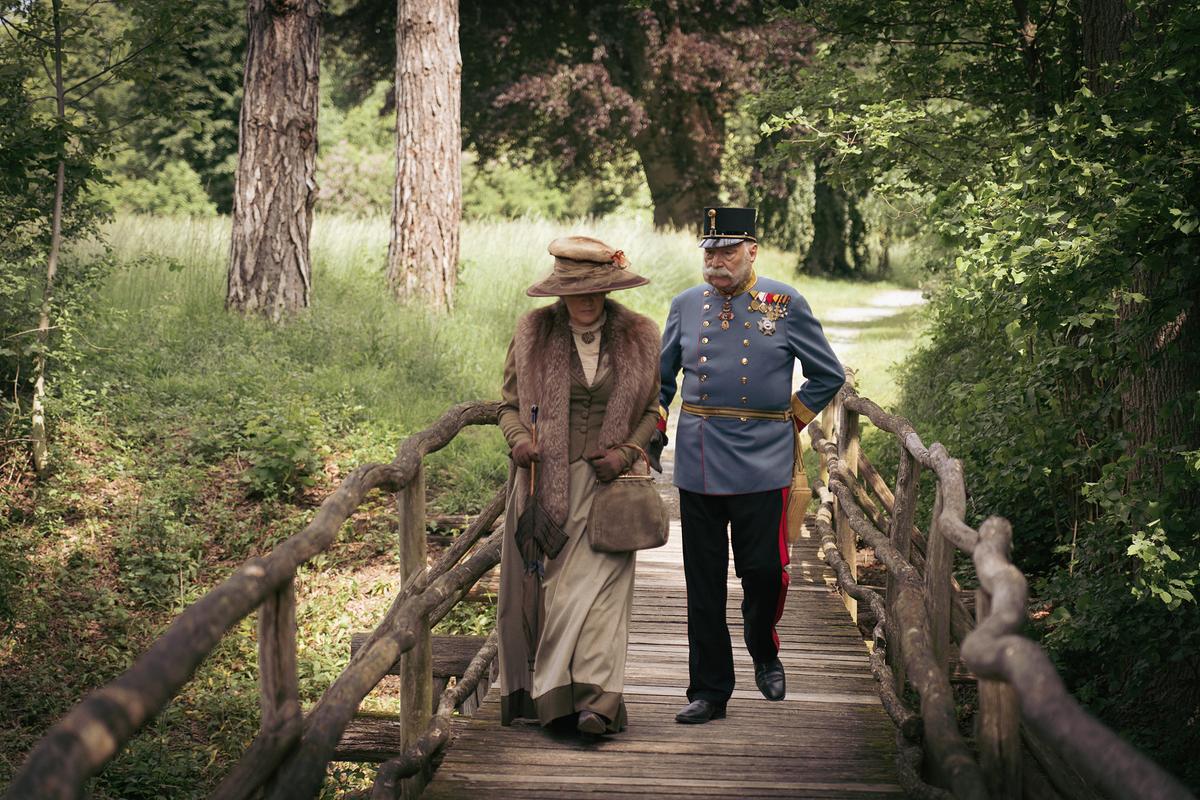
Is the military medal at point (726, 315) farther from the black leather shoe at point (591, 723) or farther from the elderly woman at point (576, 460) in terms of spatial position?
the black leather shoe at point (591, 723)

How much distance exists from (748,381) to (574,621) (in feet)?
A: 3.89

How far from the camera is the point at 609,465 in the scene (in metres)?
4.87

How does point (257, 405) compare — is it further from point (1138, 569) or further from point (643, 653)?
point (1138, 569)

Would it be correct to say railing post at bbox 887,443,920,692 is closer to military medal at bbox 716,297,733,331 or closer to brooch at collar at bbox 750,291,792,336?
brooch at collar at bbox 750,291,792,336

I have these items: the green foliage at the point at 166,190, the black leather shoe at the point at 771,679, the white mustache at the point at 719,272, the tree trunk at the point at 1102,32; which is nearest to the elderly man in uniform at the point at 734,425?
the white mustache at the point at 719,272

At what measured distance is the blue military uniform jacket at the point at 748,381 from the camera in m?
5.26

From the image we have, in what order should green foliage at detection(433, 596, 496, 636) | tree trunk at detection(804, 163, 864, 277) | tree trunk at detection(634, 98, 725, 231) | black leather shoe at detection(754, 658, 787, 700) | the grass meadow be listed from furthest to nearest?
1. tree trunk at detection(804, 163, 864, 277)
2. tree trunk at detection(634, 98, 725, 231)
3. green foliage at detection(433, 596, 496, 636)
4. the grass meadow
5. black leather shoe at detection(754, 658, 787, 700)

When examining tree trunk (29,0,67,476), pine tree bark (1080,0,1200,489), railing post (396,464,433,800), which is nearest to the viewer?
railing post (396,464,433,800)

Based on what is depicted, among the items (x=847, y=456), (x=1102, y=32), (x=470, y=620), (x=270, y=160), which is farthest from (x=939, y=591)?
(x=270, y=160)

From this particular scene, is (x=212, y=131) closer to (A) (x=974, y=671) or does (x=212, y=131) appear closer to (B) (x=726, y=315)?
(B) (x=726, y=315)

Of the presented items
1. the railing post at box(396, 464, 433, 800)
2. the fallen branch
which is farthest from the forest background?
the railing post at box(396, 464, 433, 800)

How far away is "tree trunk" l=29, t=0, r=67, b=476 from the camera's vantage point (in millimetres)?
9312

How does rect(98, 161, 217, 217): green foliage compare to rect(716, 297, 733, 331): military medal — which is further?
rect(98, 161, 217, 217): green foliage

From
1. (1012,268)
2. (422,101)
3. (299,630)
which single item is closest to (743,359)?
(1012,268)
